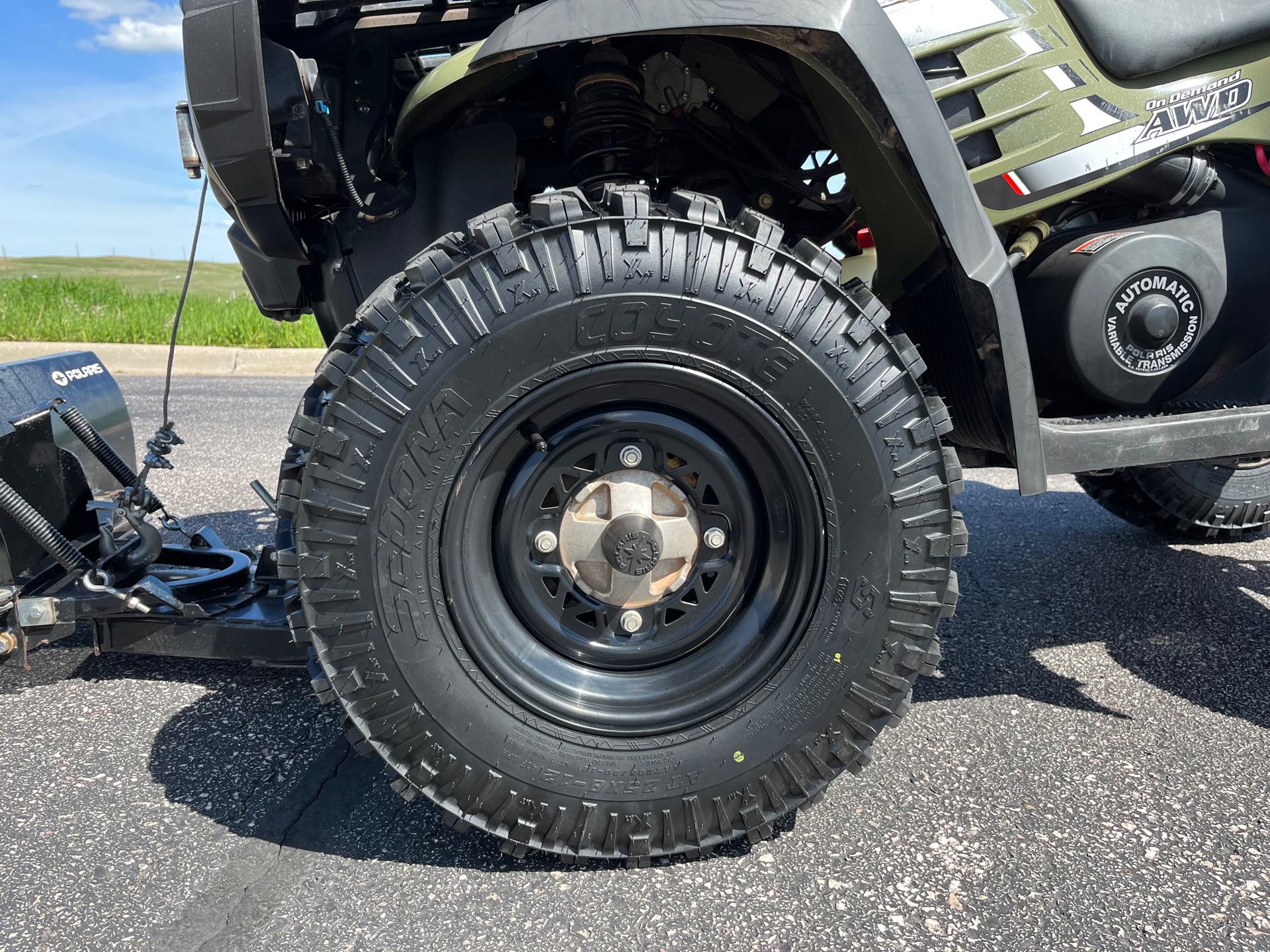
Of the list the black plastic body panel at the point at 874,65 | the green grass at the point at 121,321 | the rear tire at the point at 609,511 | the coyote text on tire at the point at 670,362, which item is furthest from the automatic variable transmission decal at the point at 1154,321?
the green grass at the point at 121,321

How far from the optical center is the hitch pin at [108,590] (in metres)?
2.12

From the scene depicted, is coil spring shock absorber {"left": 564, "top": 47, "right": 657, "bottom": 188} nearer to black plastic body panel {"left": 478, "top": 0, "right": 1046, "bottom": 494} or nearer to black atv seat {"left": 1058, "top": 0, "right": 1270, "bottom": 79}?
black plastic body panel {"left": 478, "top": 0, "right": 1046, "bottom": 494}

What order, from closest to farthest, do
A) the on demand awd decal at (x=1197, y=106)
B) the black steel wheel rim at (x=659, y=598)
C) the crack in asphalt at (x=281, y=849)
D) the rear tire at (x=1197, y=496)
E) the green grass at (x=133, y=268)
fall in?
the crack in asphalt at (x=281, y=849)
the black steel wheel rim at (x=659, y=598)
the on demand awd decal at (x=1197, y=106)
the rear tire at (x=1197, y=496)
the green grass at (x=133, y=268)

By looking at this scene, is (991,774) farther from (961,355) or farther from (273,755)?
(273,755)

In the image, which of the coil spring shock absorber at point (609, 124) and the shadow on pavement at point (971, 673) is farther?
the coil spring shock absorber at point (609, 124)

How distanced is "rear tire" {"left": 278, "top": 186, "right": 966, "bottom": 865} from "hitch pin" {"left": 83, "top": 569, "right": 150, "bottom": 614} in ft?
2.24

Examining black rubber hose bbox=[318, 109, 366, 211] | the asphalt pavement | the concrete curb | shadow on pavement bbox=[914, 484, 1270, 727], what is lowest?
shadow on pavement bbox=[914, 484, 1270, 727]

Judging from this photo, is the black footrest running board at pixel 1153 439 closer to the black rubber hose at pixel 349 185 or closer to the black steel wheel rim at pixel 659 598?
the black steel wheel rim at pixel 659 598

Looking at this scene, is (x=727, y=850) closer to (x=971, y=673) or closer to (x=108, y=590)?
(x=971, y=673)

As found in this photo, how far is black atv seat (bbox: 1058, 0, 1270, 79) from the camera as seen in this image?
199 cm

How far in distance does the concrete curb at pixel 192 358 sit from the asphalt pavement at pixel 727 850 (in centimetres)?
718

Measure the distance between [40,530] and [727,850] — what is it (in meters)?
1.85

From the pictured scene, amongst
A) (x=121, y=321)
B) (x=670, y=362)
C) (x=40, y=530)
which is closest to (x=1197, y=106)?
(x=670, y=362)

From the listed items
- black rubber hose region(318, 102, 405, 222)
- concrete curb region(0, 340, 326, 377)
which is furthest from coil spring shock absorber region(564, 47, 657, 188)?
concrete curb region(0, 340, 326, 377)
